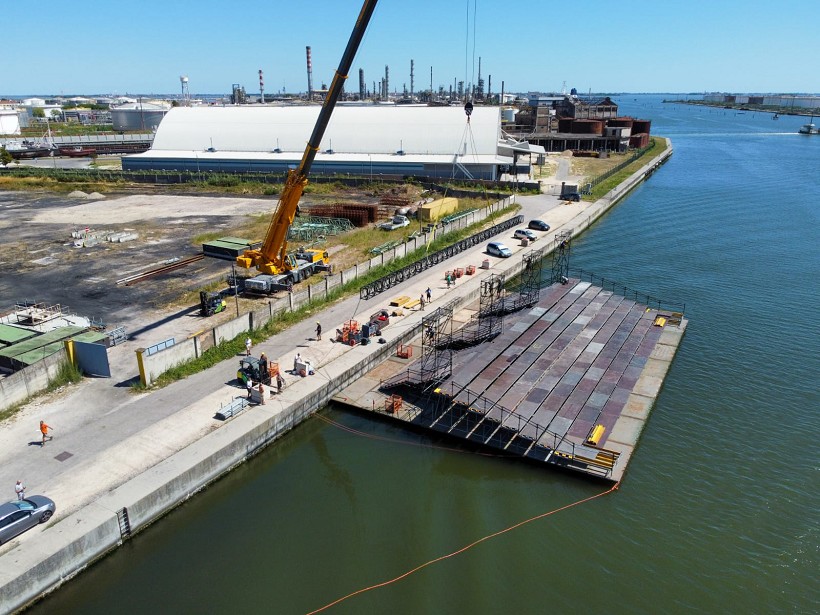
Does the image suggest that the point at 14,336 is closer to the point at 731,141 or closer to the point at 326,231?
the point at 326,231

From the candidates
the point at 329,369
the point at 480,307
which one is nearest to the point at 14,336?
the point at 329,369

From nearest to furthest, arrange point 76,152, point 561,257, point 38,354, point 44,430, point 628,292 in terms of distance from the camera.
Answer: point 44,430 < point 38,354 < point 628,292 < point 561,257 < point 76,152

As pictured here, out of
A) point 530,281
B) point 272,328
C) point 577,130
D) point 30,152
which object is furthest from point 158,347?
point 577,130

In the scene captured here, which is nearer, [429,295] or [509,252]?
[429,295]

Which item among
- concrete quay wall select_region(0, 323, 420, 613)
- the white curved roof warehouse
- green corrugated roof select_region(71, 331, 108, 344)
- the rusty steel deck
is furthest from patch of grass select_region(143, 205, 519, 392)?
the white curved roof warehouse

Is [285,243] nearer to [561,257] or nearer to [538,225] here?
[561,257]

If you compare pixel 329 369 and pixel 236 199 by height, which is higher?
pixel 236 199

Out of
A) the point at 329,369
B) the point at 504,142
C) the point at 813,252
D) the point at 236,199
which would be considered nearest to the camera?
the point at 329,369
